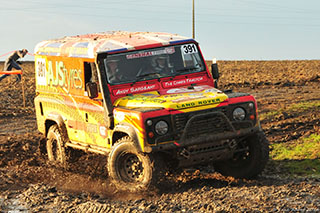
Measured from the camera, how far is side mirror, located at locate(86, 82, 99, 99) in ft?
31.4

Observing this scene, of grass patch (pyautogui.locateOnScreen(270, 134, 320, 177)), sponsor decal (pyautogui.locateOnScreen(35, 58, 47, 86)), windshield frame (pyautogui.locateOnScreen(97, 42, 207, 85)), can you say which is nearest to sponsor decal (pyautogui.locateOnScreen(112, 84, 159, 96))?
windshield frame (pyautogui.locateOnScreen(97, 42, 207, 85))

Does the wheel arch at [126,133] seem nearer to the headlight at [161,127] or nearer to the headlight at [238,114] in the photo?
the headlight at [161,127]

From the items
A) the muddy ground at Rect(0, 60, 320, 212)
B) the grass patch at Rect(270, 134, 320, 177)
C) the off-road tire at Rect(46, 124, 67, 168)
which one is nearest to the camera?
the muddy ground at Rect(0, 60, 320, 212)

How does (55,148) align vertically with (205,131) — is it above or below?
below

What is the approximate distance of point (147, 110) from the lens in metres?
8.70

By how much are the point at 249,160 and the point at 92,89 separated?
285cm

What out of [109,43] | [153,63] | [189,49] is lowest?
[153,63]

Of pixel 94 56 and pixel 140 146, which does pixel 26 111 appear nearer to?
pixel 94 56

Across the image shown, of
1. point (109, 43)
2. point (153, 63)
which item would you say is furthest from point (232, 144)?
point (109, 43)

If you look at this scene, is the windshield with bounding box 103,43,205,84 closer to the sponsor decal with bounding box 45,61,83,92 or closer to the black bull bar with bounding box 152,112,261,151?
the sponsor decal with bounding box 45,61,83,92

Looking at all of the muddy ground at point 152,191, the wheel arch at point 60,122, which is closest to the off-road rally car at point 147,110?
the wheel arch at point 60,122

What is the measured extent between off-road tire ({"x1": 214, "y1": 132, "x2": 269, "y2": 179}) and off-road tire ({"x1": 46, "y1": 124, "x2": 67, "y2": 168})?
3291 millimetres

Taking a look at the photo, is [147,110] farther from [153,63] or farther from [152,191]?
[153,63]

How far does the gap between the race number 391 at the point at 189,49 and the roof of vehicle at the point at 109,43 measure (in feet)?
0.43
